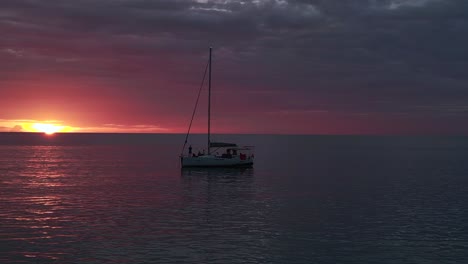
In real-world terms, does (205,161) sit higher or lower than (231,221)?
higher

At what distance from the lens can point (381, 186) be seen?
218 feet

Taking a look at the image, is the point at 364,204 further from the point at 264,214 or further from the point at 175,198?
the point at 175,198

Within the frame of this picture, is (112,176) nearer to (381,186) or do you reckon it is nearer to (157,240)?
(381,186)

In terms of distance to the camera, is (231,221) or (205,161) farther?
(205,161)

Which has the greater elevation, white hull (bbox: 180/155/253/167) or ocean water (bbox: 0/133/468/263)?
white hull (bbox: 180/155/253/167)

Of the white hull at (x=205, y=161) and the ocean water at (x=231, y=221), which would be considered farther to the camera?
the white hull at (x=205, y=161)

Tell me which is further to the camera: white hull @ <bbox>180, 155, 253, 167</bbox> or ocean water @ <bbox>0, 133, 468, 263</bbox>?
white hull @ <bbox>180, 155, 253, 167</bbox>

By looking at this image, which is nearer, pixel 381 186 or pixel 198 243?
pixel 198 243

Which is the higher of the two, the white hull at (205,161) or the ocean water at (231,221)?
the white hull at (205,161)

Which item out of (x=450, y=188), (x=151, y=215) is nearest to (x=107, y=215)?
(x=151, y=215)

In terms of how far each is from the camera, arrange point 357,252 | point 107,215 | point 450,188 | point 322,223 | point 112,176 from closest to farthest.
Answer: point 357,252
point 322,223
point 107,215
point 450,188
point 112,176

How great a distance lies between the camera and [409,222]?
1583 inches

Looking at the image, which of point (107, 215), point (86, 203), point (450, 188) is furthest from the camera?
point (450, 188)

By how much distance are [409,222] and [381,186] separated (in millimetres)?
26820
